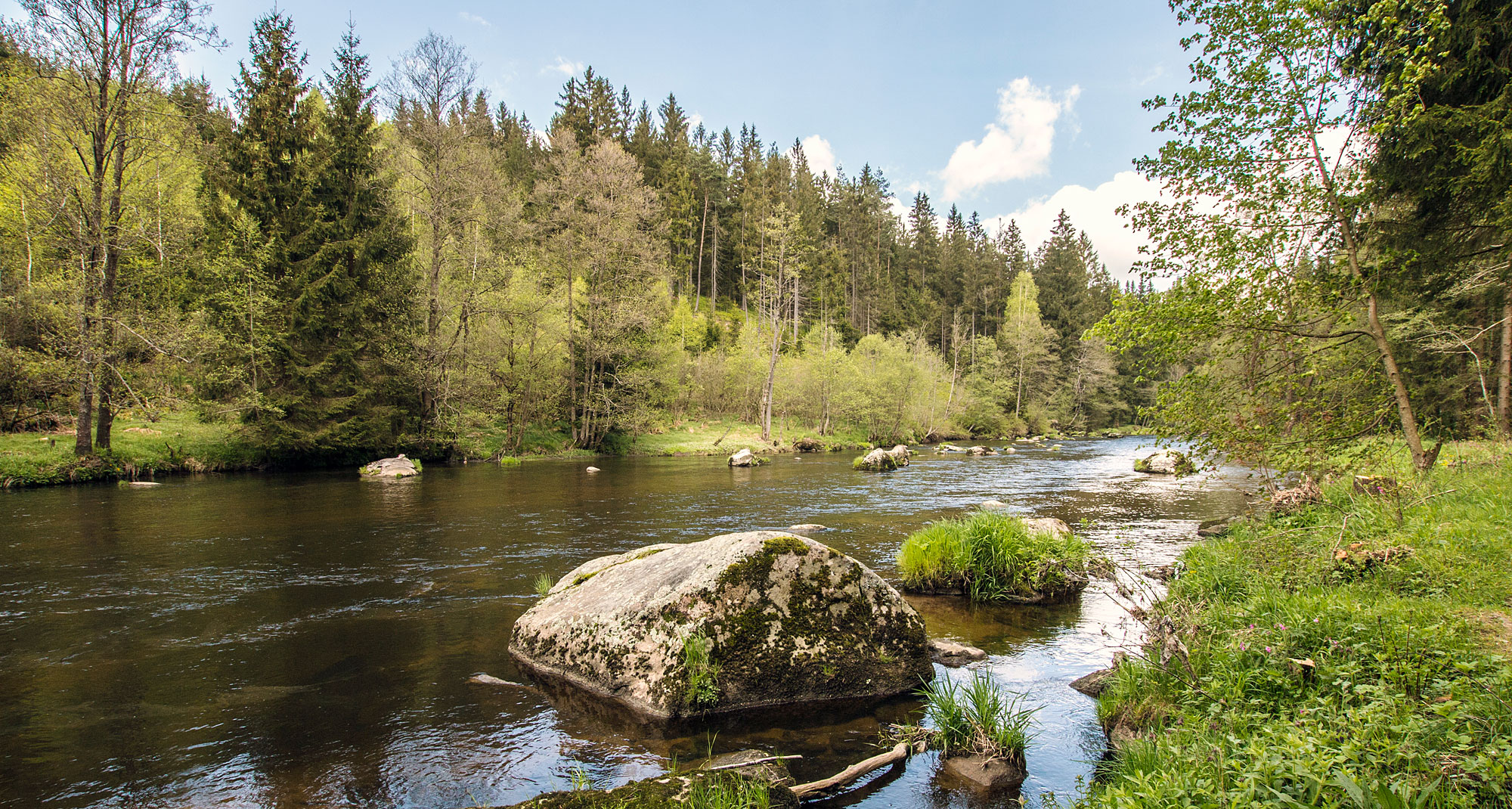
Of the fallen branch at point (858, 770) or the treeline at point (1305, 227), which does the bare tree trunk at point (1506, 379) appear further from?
the fallen branch at point (858, 770)

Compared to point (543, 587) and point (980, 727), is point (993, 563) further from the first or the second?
point (543, 587)

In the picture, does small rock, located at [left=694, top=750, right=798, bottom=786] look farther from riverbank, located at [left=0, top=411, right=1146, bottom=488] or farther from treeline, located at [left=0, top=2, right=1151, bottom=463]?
riverbank, located at [left=0, top=411, right=1146, bottom=488]

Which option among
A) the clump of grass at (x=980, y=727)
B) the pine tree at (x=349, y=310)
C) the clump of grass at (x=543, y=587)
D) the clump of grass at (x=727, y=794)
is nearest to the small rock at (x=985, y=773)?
the clump of grass at (x=980, y=727)

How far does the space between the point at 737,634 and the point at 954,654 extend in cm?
271

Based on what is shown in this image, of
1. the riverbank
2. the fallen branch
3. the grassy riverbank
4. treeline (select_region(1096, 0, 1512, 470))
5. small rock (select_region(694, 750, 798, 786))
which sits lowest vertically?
the fallen branch

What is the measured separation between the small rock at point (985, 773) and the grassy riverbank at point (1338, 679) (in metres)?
0.66

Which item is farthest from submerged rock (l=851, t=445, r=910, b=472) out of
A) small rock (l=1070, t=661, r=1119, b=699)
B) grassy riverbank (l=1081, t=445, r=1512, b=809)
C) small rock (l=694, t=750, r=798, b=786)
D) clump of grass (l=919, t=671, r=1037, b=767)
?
small rock (l=694, t=750, r=798, b=786)

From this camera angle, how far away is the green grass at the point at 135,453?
19266 mm

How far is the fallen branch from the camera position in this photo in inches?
172

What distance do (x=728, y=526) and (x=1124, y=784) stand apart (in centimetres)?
1095

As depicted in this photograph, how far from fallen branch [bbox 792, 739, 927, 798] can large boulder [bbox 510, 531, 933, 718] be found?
43.4 inches

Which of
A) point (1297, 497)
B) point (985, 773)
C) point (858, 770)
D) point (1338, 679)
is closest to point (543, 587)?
point (858, 770)

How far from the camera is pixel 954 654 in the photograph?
7.18m

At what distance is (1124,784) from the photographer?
3916 mm
